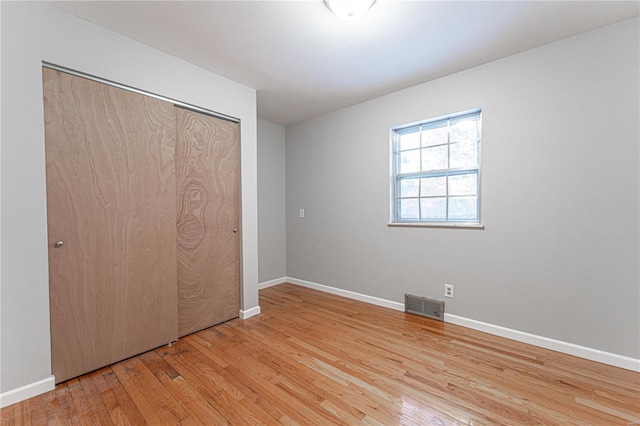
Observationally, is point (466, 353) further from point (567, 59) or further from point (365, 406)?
point (567, 59)

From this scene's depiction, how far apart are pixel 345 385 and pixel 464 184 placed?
2.18 m

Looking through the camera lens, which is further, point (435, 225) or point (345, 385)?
point (435, 225)

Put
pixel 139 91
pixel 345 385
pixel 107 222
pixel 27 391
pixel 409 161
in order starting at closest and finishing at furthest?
pixel 27 391
pixel 345 385
pixel 107 222
pixel 139 91
pixel 409 161

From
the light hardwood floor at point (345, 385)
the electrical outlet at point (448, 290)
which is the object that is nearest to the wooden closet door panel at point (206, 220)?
the light hardwood floor at point (345, 385)

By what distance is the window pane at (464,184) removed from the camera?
271 cm

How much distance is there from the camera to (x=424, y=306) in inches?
116

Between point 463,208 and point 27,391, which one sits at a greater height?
point 463,208

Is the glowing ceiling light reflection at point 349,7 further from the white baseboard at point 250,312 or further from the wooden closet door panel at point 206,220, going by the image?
the white baseboard at point 250,312

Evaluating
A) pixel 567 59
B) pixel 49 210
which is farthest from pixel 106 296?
pixel 567 59

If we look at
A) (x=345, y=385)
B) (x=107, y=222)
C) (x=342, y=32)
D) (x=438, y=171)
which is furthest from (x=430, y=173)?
(x=107, y=222)

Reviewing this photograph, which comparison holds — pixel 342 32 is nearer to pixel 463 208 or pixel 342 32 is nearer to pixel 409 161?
pixel 409 161

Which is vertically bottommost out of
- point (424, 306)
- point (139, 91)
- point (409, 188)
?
point (424, 306)

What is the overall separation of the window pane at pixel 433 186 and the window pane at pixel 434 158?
0.12 metres

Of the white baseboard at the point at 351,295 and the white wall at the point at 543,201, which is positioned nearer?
the white wall at the point at 543,201
